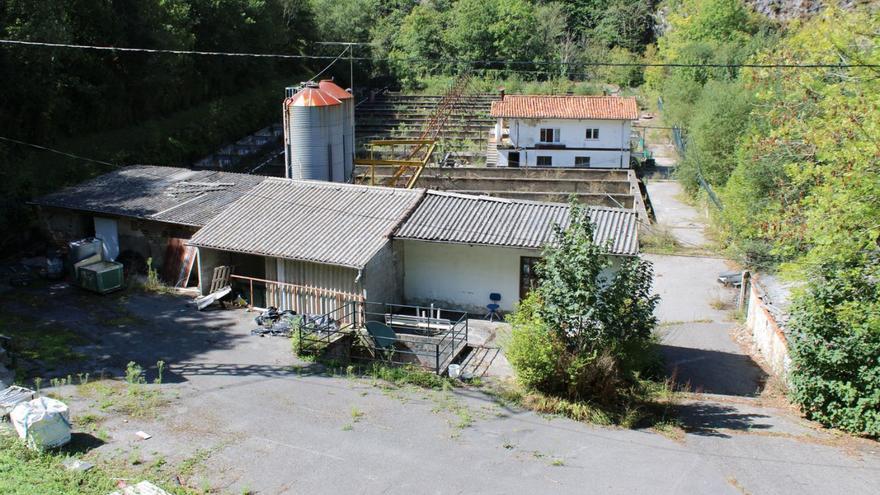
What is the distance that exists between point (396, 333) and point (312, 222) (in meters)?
3.67

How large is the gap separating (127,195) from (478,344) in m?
11.0

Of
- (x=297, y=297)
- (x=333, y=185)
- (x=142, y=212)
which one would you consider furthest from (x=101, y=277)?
(x=333, y=185)

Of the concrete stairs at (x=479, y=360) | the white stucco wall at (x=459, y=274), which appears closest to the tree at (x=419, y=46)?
the white stucco wall at (x=459, y=274)

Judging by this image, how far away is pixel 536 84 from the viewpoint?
47.8 meters

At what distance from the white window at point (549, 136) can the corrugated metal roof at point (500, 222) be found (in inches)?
750

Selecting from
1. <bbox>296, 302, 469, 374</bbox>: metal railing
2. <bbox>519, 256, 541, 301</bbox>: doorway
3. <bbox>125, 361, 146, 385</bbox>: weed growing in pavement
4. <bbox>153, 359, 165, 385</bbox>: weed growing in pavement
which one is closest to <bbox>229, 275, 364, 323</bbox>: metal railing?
<bbox>296, 302, 469, 374</bbox>: metal railing

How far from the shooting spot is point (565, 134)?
123 feet

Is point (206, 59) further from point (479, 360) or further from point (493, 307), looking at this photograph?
point (479, 360)

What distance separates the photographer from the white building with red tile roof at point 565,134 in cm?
3684

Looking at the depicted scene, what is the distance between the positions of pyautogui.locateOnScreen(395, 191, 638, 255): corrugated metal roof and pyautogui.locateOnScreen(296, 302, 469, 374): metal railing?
1.89 meters

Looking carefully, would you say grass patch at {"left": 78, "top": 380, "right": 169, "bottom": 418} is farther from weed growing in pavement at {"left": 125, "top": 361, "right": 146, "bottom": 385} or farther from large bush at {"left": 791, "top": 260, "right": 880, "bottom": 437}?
large bush at {"left": 791, "top": 260, "right": 880, "bottom": 437}

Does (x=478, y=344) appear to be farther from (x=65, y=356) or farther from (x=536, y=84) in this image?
(x=536, y=84)

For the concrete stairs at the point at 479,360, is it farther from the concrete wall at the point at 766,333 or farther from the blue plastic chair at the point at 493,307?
the concrete wall at the point at 766,333

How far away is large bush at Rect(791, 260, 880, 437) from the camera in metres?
12.4
